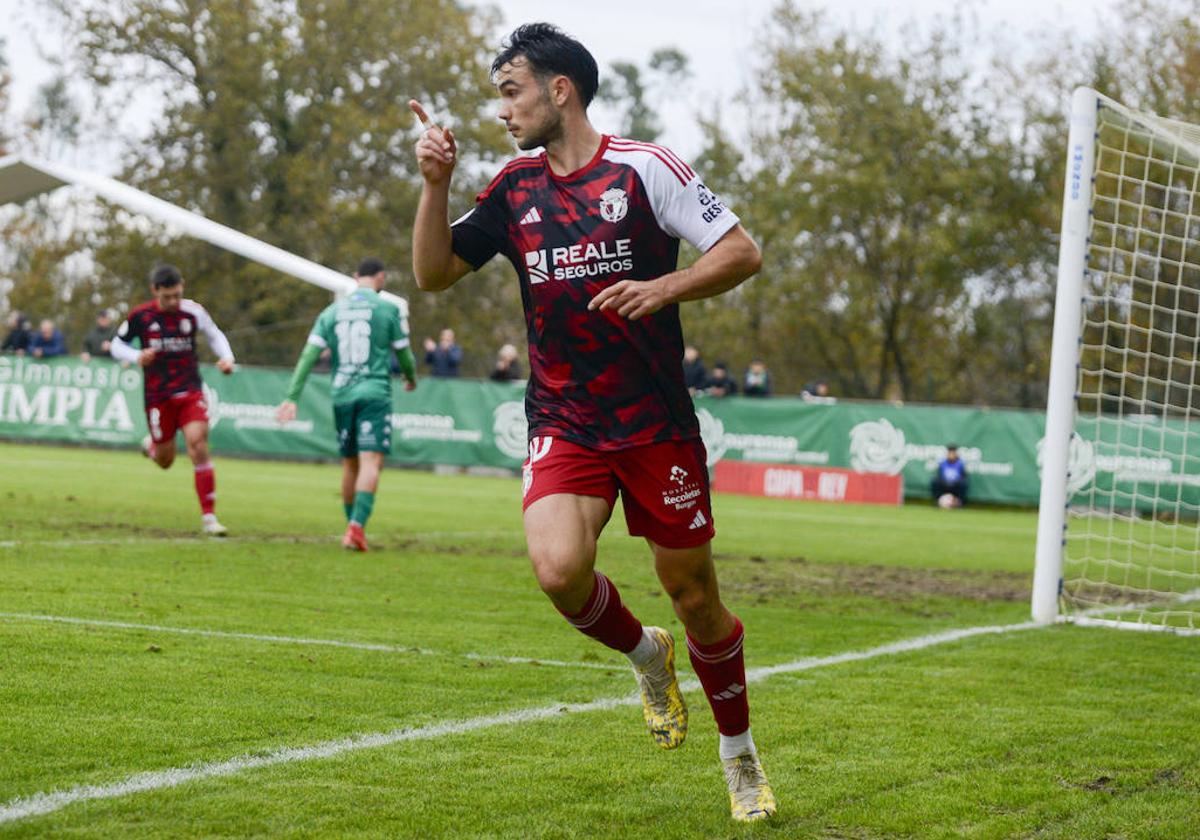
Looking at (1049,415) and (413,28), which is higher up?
(413,28)

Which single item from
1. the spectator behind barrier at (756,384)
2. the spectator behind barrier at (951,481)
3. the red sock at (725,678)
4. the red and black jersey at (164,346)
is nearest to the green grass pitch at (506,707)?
the red sock at (725,678)

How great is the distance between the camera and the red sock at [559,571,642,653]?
480 cm

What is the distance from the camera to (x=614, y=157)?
4.75 m

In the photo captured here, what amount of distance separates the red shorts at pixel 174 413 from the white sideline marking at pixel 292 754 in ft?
24.7

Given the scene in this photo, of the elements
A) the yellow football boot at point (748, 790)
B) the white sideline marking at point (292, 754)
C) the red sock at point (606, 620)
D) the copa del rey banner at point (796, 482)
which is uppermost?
the red sock at point (606, 620)

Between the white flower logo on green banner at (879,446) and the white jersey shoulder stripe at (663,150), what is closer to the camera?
the white jersey shoulder stripe at (663,150)

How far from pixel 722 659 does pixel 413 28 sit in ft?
140

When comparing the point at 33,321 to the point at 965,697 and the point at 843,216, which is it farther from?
the point at 965,697

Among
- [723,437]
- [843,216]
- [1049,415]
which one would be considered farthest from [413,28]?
[1049,415]

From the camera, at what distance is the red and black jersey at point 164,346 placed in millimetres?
13398

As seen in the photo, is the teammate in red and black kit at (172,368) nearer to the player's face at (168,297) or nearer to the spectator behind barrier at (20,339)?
the player's face at (168,297)

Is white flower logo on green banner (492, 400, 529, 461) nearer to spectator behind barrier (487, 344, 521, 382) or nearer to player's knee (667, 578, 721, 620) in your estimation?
spectator behind barrier (487, 344, 521, 382)

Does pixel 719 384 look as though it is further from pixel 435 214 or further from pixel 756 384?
pixel 435 214

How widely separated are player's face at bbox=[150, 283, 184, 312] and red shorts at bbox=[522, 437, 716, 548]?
9.33 meters
